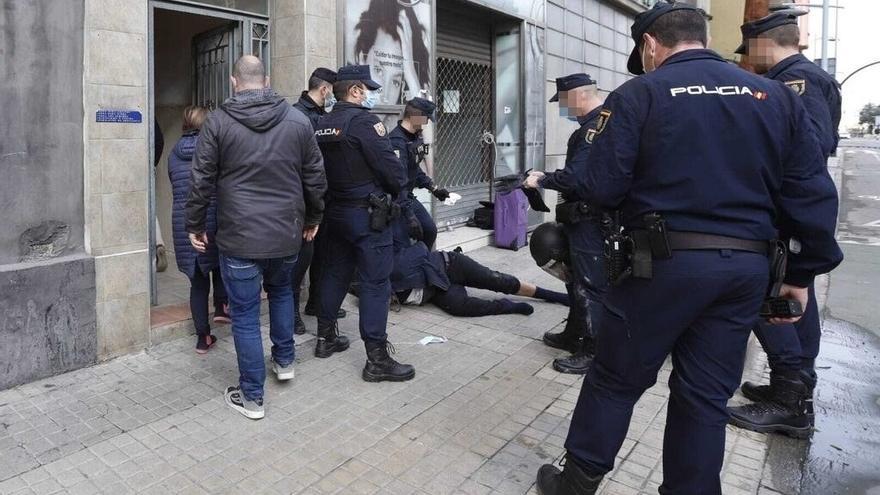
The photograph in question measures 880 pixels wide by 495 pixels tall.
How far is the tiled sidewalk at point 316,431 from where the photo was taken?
308cm

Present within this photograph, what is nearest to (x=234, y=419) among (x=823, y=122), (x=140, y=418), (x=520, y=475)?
(x=140, y=418)

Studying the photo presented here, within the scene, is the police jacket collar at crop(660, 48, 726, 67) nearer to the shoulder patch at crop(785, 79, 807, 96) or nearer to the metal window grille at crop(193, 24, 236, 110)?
the shoulder patch at crop(785, 79, 807, 96)

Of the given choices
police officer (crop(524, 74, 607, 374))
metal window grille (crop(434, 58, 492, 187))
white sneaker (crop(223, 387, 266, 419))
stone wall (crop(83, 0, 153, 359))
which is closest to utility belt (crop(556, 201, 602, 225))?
police officer (crop(524, 74, 607, 374))

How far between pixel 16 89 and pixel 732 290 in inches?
152

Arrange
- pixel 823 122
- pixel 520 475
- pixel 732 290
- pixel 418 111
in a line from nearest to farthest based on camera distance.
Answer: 1. pixel 732 290
2. pixel 520 475
3. pixel 823 122
4. pixel 418 111

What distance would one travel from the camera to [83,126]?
412cm

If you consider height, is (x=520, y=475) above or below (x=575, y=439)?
below

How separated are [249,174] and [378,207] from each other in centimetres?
90

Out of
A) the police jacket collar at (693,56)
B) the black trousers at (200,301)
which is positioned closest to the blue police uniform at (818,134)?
the police jacket collar at (693,56)

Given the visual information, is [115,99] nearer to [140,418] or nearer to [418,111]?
[140,418]

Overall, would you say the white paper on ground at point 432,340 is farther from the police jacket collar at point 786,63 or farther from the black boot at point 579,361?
the police jacket collar at point 786,63

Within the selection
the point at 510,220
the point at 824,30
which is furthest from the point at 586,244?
the point at 824,30

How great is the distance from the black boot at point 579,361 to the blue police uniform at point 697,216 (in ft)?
6.10

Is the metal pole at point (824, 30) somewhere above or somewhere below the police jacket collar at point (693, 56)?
above
